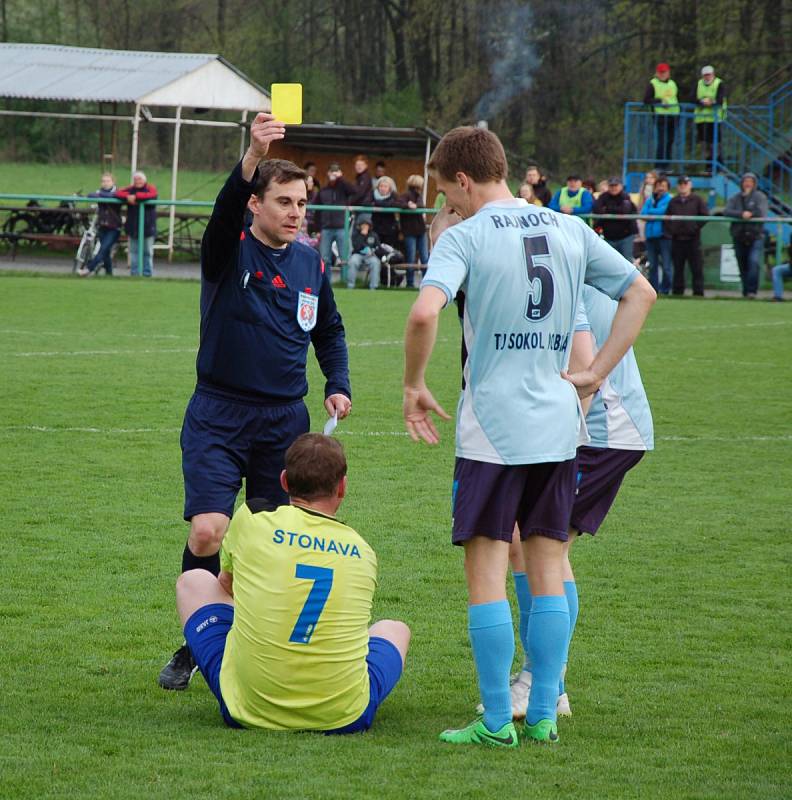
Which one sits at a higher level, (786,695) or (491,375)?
(491,375)

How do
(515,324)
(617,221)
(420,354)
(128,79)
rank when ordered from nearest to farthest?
(420,354) < (515,324) < (617,221) < (128,79)

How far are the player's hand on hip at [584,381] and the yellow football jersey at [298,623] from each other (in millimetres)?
821

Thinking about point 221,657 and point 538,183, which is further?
point 538,183

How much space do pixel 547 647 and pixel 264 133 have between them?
1.84 meters

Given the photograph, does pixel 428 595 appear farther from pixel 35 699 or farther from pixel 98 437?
pixel 98 437

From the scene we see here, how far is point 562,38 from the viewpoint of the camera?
1631 inches

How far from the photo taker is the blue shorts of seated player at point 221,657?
14.4 ft

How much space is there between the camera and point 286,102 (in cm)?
472

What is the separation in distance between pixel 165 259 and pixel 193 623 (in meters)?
24.1

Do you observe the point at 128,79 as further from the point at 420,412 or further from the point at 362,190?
the point at 420,412

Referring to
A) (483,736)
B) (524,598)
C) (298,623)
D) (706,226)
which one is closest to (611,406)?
(524,598)

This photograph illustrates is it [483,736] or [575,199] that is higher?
[575,199]

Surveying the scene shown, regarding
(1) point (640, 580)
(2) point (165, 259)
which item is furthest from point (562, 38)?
(1) point (640, 580)

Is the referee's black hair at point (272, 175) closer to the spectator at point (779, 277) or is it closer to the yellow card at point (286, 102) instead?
the yellow card at point (286, 102)
